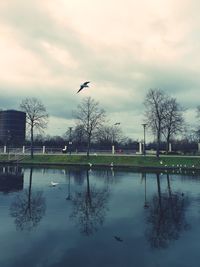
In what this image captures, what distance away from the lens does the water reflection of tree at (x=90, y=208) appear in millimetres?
15383

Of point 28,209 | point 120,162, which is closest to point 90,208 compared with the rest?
point 28,209

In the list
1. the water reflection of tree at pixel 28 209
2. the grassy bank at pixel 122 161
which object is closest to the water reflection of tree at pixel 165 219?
the water reflection of tree at pixel 28 209

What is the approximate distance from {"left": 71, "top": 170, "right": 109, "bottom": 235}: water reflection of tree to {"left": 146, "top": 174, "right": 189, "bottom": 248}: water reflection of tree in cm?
259

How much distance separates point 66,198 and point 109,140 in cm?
10738

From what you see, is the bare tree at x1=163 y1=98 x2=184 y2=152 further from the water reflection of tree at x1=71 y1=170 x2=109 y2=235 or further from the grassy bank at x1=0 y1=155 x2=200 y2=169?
the water reflection of tree at x1=71 y1=170 x2=109 y2=235

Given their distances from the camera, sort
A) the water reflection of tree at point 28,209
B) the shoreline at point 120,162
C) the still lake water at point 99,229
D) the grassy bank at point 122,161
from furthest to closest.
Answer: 1. the grassy bank at point 122,161
2. the shoreline at point 120,162
3. the water reflection of tree at point 28,209
4. the still lake water at point 99,229

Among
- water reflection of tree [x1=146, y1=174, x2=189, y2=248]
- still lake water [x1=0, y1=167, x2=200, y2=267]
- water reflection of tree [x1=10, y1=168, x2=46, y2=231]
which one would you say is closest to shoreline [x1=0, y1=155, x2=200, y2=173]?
water reflection of tree [x1=146, y1=174, x2=189, y2=248]

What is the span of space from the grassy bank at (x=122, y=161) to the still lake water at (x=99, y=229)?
90.1 ft

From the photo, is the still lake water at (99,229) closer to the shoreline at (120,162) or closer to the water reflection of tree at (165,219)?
the water reflection of tree at (165,219)

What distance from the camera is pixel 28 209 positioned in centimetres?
1858

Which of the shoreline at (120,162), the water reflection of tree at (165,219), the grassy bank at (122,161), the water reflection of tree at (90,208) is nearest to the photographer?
the water reflection of tree at (165,219)

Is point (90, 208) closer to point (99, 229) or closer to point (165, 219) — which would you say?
point (99, 229)

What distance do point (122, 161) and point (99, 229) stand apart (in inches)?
1670

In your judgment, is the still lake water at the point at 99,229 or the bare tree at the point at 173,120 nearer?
the still lake water at the point at 99,229
